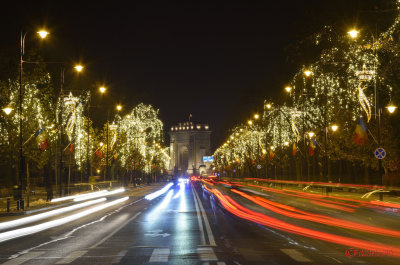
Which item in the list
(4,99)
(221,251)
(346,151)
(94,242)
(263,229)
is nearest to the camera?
(221,251)

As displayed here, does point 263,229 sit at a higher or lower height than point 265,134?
lower

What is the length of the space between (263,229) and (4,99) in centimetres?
2752

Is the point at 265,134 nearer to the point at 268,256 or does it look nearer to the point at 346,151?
the point at 346,151

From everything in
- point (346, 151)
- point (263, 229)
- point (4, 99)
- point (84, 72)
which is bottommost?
point (263, 229)

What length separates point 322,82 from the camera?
49.2 metres

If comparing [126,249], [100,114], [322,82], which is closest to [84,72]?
[100,114]

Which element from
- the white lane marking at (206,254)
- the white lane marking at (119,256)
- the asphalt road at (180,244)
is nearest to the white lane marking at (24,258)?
the asphalt road at (180,244)

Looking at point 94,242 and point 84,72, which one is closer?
point 94,242

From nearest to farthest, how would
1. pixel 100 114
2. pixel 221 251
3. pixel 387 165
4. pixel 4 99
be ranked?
pixel 221 251, pixel 4 99, pixel 387 165, pixel 100 114

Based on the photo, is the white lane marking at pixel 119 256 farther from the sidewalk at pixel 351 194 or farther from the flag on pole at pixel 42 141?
the sidewalk at pixel 351 194

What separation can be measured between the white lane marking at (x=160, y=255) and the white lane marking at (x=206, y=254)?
79 cm

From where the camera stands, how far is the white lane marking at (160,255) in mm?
11488

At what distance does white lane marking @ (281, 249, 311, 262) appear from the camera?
11495 millimetres

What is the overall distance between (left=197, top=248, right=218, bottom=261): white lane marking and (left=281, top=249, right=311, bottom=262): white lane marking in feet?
5.84
